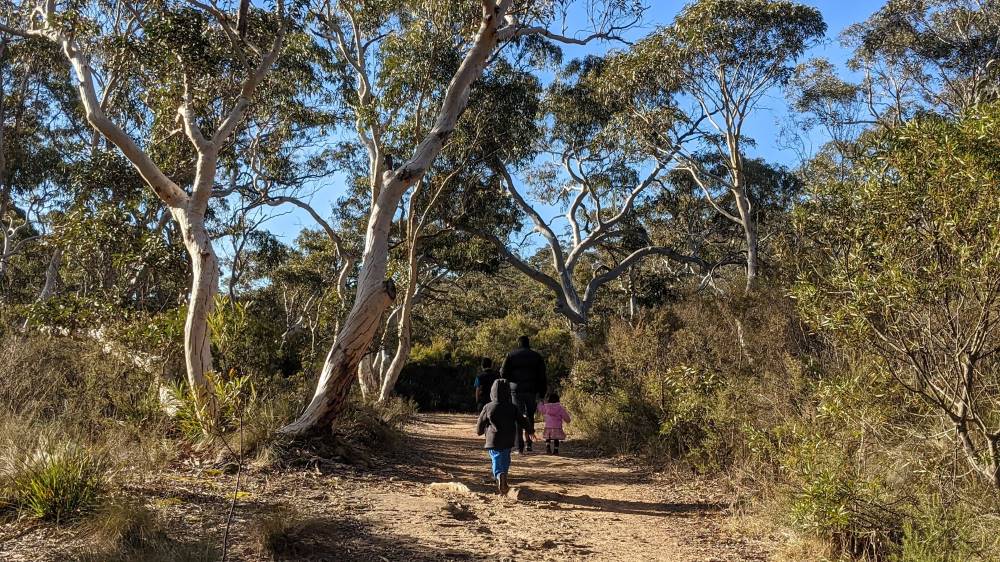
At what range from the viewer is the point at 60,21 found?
7.83 meters

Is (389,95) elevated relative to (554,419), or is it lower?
elevated

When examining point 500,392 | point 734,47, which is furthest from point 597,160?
point 500,392

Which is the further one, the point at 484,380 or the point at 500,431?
the point at 484,380

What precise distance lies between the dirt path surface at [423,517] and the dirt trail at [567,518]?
0.01 m

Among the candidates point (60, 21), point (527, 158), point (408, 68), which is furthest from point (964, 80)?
point (60, 21)

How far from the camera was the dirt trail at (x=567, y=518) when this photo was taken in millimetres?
4832

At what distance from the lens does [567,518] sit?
5.82m

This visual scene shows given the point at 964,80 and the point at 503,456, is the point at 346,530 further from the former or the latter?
the point at 964,80

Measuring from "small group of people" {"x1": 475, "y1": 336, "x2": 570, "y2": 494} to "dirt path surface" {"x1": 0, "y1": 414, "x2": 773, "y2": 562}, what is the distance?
441 mm

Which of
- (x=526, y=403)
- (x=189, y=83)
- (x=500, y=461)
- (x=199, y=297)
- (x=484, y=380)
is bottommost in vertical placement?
(x=500, y=461)

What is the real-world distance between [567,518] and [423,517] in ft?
4.17

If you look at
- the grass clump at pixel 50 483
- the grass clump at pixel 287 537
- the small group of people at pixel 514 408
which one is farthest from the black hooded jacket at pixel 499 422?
the grass clump at pixel 50 483

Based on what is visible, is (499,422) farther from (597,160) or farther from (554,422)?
(597,160)

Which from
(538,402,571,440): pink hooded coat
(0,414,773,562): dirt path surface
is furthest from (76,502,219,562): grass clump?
(538,402,571,440): pink hooded coat
